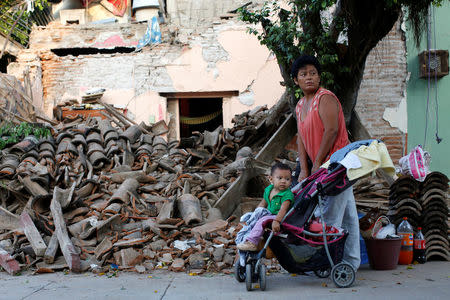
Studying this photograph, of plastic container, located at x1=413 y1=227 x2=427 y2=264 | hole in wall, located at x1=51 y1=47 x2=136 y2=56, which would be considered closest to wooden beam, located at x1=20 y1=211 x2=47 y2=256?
plastic container, located at x1=413 y1=227 x2=427 y2=264

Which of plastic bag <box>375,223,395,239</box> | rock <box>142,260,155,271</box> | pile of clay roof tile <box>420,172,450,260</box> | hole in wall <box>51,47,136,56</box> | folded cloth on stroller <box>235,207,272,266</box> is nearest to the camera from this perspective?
folded cloth on stroller <box>235,207,272,266</box>

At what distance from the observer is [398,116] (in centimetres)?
870

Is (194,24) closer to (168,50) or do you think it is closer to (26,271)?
(168,50)

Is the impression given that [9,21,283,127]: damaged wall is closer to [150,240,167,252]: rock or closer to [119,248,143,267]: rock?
[150,240,167,252]: rock

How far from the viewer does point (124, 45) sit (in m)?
15.6

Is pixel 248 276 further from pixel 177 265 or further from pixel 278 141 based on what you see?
pixel 278 141

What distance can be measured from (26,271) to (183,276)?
1837mm

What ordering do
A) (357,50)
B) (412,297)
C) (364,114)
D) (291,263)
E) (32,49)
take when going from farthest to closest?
(32,49) < (364,114) < (357,50) < (291,263) < (412,297)

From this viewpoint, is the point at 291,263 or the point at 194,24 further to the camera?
the point at 194,24

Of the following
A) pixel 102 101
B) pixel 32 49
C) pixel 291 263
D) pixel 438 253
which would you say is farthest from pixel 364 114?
pixel 32 49

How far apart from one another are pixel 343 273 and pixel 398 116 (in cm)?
514

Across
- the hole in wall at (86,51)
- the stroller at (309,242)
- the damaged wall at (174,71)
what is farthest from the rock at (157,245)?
the hole in wall at (86,51)

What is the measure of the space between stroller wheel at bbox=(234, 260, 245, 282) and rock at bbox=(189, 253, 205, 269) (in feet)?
2.52

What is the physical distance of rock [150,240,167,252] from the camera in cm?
566
